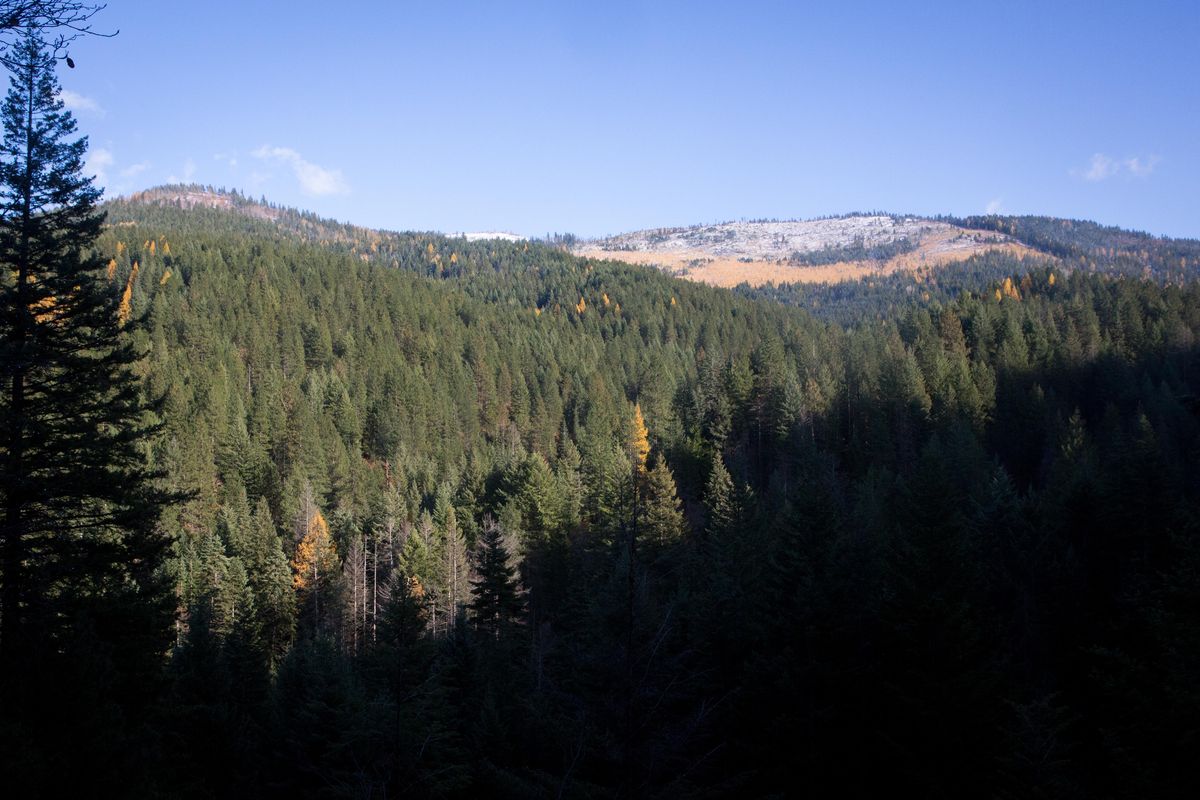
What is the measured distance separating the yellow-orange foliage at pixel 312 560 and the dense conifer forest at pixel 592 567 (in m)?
0.23

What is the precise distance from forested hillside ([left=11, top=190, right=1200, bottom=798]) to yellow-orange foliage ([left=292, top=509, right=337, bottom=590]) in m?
0.21

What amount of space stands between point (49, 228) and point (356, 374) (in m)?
83.6

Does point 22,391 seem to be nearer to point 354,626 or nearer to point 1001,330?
point 354,626

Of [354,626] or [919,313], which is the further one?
[919,313]

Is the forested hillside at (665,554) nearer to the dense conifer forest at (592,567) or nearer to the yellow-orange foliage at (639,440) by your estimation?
the dense conifer forest at (592,567)

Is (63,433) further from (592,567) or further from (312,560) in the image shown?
(312,560)

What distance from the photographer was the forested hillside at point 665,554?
1305 centimetres

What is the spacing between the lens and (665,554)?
10.7 m

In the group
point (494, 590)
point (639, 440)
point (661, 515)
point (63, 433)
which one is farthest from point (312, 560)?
point (63, 433)

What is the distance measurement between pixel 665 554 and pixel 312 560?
1543 inches

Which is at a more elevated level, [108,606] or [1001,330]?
[1001,330]

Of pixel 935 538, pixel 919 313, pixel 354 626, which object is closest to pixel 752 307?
pixel 919 313

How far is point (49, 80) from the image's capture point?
12.5 m

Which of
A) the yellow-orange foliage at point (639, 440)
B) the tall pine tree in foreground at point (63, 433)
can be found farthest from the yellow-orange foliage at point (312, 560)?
the tall pine tree in foreground at point (63, 433)
